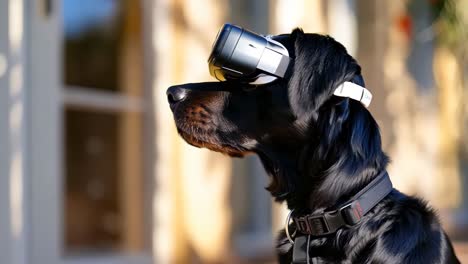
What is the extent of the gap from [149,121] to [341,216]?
221 cm

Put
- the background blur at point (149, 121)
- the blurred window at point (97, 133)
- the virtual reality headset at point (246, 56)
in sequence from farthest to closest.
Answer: the blurred window at point (97, 133) → the background blur at point (149, 121) → the virtual reality headset at point (246, 56)

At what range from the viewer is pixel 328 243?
7.13ft

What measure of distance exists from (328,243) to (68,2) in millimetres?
3839

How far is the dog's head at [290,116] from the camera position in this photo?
2.12m

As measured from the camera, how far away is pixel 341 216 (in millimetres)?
2123

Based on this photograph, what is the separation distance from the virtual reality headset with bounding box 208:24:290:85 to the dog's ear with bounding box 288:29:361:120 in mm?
47

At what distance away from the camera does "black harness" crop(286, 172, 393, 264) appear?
2115 millimetres

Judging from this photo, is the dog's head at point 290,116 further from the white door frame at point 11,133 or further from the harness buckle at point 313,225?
the white door frame at point 11,133

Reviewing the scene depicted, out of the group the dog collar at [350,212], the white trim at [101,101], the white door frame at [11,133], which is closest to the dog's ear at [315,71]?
the dog collar at [350,212]

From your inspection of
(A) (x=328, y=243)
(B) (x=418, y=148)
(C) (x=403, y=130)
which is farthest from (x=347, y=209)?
(B) (x=418, y=148)

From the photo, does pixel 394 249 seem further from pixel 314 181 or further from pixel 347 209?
pixel 314 181

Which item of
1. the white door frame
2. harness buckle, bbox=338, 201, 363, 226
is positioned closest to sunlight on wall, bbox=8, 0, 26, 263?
the white door frame

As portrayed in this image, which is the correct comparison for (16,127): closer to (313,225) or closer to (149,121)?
(149,121)

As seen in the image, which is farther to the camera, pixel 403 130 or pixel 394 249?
pixel 403 130
